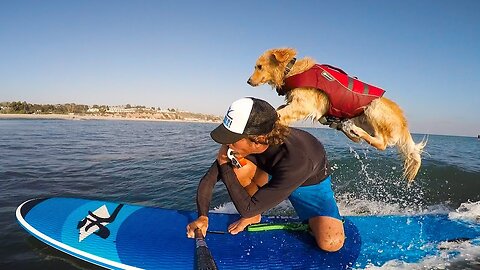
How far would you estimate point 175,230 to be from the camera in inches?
145

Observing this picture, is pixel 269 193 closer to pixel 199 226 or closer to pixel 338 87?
pixel 199 226

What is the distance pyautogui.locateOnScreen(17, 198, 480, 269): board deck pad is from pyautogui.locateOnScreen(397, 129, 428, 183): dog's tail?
2.42 feet

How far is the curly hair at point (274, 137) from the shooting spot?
109 inches

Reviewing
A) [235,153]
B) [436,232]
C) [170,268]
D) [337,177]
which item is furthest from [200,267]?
[337,177]

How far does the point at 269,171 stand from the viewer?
132 inches

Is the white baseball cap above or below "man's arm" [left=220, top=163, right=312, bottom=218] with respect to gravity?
above

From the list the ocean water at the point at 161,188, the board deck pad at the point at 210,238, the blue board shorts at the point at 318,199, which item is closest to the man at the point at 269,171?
the blue board shorts at the point at 318,199

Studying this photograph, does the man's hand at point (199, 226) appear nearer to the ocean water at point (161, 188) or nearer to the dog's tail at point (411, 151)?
the ocean water at point (161, 188)

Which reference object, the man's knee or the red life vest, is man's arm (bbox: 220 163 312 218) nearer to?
the man's knee

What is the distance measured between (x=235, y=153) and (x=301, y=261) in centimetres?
132

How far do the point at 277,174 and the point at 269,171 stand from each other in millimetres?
574

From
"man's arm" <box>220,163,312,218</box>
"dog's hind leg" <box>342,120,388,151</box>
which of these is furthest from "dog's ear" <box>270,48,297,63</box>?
"man's arm" <box>220,163,312,218</box>

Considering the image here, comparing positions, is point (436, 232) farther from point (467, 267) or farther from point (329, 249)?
point (329, 249)

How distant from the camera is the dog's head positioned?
4484 millimetres
